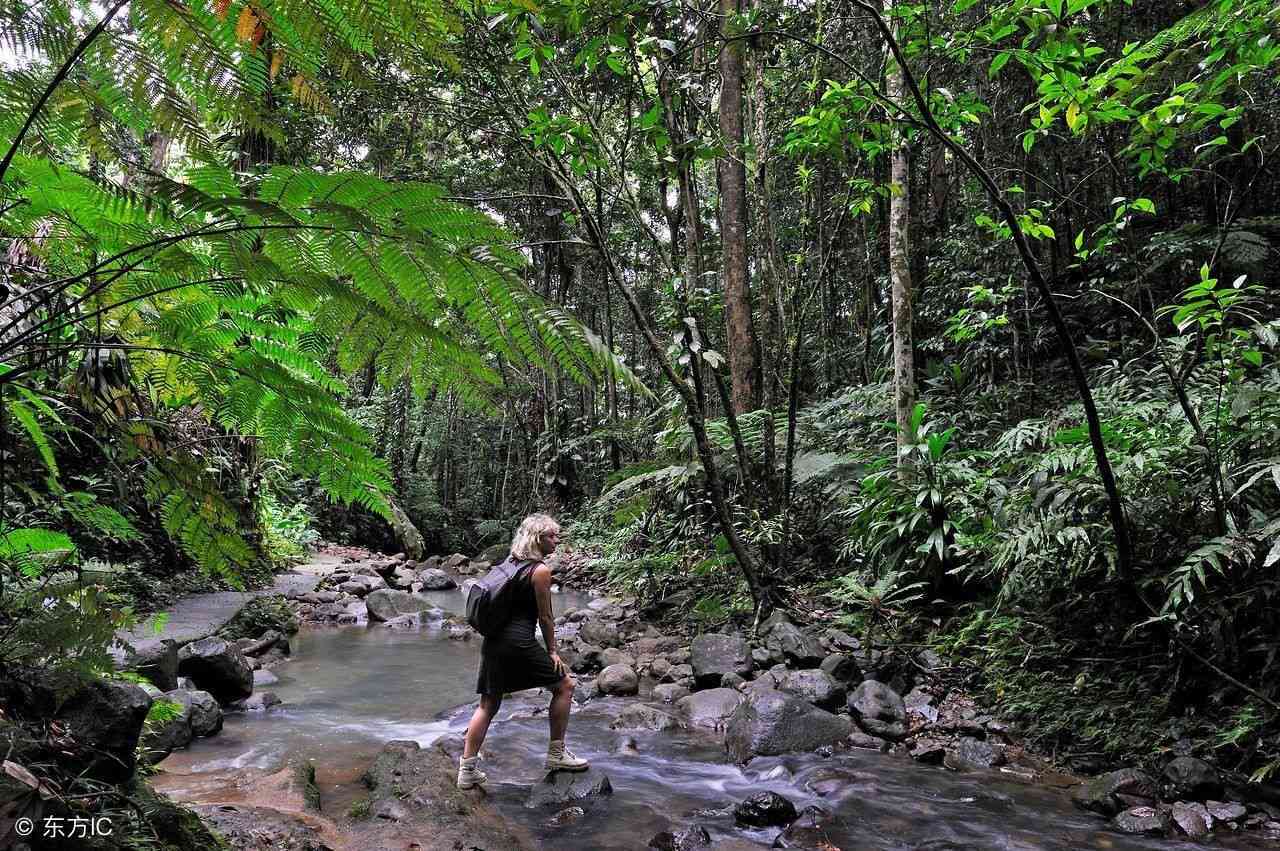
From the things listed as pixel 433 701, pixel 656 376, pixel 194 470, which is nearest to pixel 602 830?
pixel 194 470

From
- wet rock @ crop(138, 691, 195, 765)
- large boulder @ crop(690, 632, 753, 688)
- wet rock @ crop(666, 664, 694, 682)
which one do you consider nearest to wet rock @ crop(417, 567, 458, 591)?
wet rock @ crop(666, 664, 694, 682)

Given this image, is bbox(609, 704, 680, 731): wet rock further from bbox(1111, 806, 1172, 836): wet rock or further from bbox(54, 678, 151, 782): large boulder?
bbox(54, 678, 151, 782): large boulder

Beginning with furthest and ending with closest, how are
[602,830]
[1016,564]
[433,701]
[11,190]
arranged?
1. [433,701]
2. [1016,564]
3. [602,830]
4. [11,190]

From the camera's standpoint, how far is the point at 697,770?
4922mm

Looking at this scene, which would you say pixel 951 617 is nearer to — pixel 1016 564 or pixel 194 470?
pixel 1016 564

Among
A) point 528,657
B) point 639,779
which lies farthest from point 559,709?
point 639,779

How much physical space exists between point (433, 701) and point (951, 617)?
16.1 feet

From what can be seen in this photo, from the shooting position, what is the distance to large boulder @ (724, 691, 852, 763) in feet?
16.5

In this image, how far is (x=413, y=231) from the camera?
1546 mm

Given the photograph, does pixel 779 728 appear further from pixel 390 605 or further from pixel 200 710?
pixel 390 605

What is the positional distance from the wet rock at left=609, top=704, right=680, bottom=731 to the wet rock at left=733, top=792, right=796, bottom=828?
1782 millimetres

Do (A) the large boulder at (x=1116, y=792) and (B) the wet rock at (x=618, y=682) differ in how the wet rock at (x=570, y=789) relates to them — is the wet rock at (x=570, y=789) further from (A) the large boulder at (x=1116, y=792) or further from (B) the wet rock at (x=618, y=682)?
(A) the large boulder at (x=1116, y=792)

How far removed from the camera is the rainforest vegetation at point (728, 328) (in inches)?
61.6

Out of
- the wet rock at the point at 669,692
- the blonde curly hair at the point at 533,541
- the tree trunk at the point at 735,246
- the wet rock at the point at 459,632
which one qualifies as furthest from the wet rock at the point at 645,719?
the tree trunk at the point at 735,246
